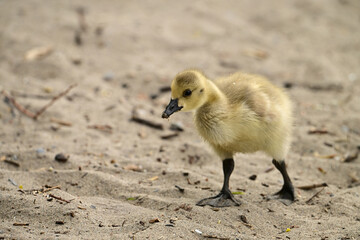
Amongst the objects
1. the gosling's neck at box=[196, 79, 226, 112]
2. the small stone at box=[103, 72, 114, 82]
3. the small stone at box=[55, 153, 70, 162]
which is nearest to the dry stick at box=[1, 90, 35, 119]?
the small stone at box=[55, 153, 70, 162]

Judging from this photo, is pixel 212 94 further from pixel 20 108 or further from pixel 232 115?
pixel 20 108

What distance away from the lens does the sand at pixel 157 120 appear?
364 cm

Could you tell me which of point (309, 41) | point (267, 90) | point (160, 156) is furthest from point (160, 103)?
point (309, 41)

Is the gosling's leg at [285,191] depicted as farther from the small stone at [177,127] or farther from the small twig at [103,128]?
the small twig at [103,128]

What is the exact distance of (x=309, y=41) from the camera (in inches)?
337

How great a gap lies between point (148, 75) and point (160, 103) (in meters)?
0.83

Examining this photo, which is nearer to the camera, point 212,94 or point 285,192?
point 212,94

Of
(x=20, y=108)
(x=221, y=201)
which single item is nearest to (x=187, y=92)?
(x=221, y=201)

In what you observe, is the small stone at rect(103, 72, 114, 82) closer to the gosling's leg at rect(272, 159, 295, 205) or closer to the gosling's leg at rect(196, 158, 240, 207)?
the gosling's leg at rect(196, 158, 240, 207)

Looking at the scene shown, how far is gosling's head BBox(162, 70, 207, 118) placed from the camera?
3.81 m

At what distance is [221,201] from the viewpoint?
4.03m

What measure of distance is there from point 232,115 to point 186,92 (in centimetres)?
43

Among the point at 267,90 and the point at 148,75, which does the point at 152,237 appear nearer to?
the point at 267,90

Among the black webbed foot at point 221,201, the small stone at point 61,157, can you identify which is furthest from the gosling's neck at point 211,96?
the small stone at point 61,157
